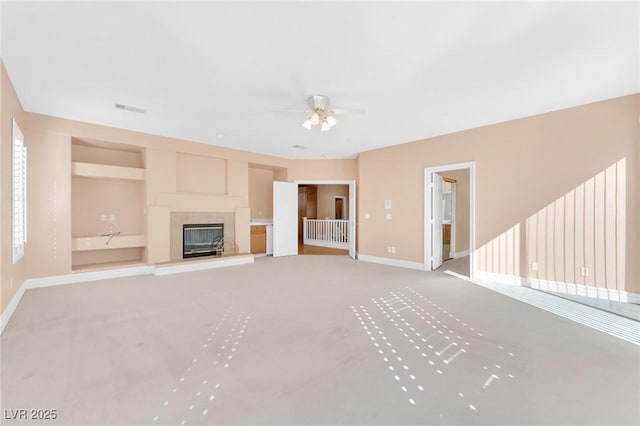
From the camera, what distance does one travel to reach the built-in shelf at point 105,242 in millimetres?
4926

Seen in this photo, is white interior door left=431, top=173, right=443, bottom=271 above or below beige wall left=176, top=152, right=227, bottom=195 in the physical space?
below

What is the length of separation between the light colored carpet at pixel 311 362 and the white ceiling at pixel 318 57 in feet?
9.03

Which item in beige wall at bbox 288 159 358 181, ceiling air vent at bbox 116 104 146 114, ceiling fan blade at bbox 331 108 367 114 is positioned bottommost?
beige wall at bbox 288 159 358 181

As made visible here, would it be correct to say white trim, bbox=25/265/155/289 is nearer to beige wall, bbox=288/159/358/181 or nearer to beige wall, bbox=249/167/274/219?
beige wall, bbox=249/167/274/219

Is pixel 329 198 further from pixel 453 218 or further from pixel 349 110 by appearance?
pixel 349 110

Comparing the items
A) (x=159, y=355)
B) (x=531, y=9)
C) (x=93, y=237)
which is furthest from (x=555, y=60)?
(x=93, y=237)

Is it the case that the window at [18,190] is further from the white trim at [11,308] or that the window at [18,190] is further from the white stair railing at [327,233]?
the white stair railing at [327,233]

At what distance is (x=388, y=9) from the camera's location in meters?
2.05

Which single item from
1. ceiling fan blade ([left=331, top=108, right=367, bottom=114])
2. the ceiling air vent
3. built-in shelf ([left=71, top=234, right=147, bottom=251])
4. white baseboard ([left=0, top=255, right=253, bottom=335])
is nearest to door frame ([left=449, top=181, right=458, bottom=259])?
ceiling fan blade ([left=331, top=108, right=367, bottom=114])

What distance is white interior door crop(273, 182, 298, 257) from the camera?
298 inches

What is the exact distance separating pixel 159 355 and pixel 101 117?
422cm

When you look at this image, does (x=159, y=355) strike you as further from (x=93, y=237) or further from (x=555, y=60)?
(x=555, y=60)

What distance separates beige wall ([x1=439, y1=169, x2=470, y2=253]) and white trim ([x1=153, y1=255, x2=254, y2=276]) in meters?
5.53

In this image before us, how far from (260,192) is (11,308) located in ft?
18.7
